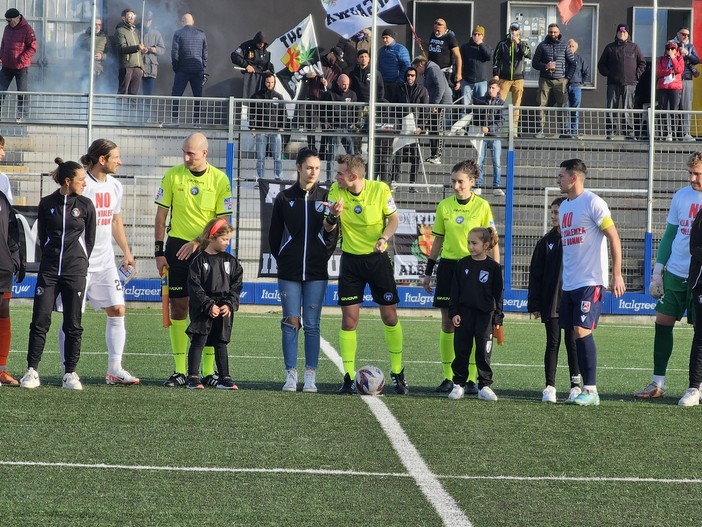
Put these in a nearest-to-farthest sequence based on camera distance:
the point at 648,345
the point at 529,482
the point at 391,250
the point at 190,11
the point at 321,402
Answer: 1. the point at 529,482
2. the point at 321,402
3. the point at 648,345
4. the point at 391,250
5. the point at 190,11

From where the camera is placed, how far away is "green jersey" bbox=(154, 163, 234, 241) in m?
9.77

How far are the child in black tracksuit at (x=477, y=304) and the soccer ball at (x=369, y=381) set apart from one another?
1.90ft

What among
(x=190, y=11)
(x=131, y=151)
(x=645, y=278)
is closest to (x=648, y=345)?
(x=645, y=278)

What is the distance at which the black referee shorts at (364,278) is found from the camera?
9.70m

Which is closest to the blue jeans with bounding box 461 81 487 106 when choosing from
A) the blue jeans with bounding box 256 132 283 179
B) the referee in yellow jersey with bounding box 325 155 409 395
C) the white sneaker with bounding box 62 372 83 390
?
the blue jeans with bounding box 256 132 283 179

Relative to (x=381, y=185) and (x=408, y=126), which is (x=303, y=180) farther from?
(x=408, y=126)

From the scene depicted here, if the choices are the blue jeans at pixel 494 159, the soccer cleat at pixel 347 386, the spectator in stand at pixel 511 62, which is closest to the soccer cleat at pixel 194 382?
the soccer cleat at pixel 347 386

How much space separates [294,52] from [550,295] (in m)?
16.0

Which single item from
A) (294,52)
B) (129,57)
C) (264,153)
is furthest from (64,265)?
(294,52)

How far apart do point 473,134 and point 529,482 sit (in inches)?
539

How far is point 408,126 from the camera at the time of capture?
1928 centimetres

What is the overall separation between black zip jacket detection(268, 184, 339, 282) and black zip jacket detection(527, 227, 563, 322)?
5.56ft

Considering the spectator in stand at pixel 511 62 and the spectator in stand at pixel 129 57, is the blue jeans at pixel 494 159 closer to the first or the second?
the spectator in stand at pixel 511 62

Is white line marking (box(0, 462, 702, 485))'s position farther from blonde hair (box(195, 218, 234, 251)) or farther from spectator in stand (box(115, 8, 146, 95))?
spectator in stand (box(115, 8, 146, 95))
